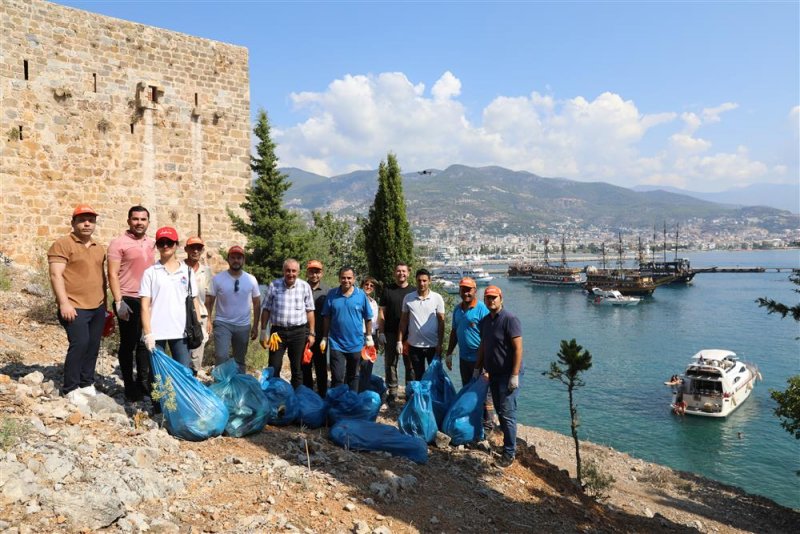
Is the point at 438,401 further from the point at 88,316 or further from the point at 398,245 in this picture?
the point at 398,245

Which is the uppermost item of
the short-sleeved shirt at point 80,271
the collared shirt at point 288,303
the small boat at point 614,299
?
the short-sleeved shirt at point 80,271

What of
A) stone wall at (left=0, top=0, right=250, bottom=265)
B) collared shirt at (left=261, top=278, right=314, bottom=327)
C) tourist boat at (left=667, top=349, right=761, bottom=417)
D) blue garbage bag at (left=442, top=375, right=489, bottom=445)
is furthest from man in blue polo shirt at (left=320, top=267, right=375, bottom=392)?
tourist boat at (left=667, top=349, right=761, bottom=417)

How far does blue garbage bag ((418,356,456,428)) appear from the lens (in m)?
5.52

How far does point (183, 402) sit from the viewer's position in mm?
4211

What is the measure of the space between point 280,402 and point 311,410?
1.02 feet

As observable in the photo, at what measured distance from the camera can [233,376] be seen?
4.70m

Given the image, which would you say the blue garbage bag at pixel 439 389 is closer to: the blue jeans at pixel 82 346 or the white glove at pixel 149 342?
the white glove at pixel 149 342

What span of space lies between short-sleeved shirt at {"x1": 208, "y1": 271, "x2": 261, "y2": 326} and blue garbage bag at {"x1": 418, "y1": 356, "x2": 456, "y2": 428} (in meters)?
2.01

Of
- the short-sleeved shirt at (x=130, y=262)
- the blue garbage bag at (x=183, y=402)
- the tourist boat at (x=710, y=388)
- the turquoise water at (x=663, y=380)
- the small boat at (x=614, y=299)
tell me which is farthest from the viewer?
the small boat at (x=614, y=299)

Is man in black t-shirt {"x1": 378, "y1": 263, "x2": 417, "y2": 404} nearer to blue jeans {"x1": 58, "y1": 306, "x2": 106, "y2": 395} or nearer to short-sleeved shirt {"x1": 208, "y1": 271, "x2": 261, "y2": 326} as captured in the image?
short-sleeved shirt {"x1": 208, "y1": 271, "x2": 261, "y2": 326}

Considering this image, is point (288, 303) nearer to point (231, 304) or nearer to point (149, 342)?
point (231, 304)

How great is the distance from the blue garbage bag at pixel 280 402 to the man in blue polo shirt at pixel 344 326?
613 mm

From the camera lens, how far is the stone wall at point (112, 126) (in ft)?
35.1

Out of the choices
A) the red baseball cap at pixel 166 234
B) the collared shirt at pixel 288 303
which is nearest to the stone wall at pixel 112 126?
the collared shirt at pixel 288 303
